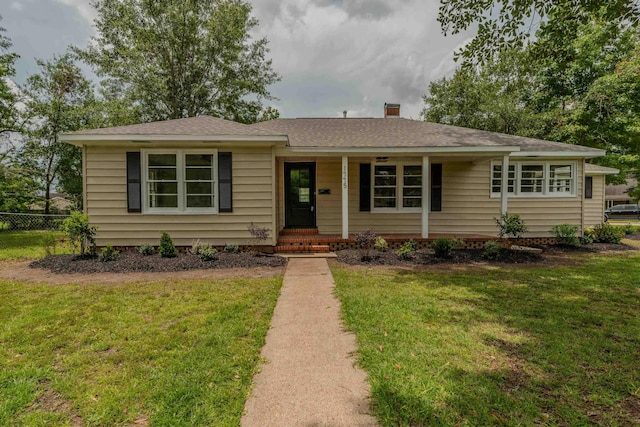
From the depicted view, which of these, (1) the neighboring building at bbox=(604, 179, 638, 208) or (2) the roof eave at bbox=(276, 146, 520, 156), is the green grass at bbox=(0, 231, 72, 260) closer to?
(2) the roof eave at bbox=(276, 146, 520, 156)

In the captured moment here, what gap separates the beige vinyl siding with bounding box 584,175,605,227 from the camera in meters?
13.1

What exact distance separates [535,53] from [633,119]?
14.5 meters

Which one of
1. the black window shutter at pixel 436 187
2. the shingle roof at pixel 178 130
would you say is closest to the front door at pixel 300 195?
the shingle roof at pixel 178 130

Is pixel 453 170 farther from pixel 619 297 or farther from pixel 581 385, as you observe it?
pixel 581 385

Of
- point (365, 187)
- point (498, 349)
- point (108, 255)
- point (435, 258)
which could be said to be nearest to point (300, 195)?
point (365, 187)

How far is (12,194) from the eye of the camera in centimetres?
1405

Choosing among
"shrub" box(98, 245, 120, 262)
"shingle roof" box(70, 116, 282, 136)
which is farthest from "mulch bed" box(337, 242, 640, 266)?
"shrub" box(98, 245, 120, 262)

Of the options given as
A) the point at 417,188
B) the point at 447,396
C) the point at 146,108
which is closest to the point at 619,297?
the point at 447,396

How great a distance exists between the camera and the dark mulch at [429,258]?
6.90 m

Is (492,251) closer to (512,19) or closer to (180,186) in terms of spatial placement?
(512,19)

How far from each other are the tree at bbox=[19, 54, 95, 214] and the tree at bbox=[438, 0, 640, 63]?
1802cm

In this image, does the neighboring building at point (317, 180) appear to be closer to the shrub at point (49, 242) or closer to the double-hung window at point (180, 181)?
the double-hung window at point (180, 181)

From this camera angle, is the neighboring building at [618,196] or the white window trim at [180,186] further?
the neighboring building at [618,196]

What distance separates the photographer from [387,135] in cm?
912
